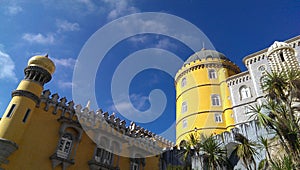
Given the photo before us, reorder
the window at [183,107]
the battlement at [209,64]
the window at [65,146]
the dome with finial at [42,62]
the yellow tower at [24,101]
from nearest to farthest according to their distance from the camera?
the yellow tower at [24,101] → the window at [65,146] → the dome with finial at [42,62] → the window at [183,107] → the battlement at [209,64]

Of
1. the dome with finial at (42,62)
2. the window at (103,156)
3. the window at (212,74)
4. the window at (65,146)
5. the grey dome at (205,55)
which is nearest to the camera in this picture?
the window at (65,146)

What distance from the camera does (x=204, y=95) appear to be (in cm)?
3759

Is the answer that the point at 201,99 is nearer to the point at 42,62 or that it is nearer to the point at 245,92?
the point at 245,92

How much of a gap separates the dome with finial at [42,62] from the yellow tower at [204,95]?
21994mm

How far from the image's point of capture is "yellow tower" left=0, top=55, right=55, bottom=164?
15.8 meters

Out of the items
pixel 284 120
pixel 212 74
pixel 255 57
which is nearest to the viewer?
pixel 284 120

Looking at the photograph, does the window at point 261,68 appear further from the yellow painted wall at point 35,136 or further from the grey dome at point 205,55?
the yellow painted wall at point 35,136

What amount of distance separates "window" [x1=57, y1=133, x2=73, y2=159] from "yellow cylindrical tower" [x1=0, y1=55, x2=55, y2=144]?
314 centimetres

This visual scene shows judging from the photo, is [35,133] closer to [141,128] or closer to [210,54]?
[141,128]

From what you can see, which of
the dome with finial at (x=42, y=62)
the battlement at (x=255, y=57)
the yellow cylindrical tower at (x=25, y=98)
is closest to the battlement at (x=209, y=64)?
the battlement at (x=255, y=57)

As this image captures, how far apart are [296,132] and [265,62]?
68.5ft

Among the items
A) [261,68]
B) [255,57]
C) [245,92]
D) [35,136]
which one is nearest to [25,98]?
[35,136]

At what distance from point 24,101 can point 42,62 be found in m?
3.74

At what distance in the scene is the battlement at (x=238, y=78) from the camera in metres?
34.8
